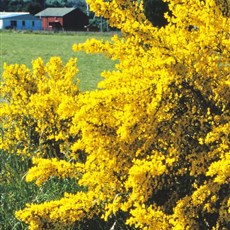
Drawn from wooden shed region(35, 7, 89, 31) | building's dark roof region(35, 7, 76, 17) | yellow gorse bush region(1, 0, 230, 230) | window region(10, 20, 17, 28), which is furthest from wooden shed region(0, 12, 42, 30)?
yellow gorse bush region(1, 0, 230, 230)

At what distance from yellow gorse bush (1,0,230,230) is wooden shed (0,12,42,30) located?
89.1 metres

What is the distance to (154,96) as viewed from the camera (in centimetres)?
A: 370

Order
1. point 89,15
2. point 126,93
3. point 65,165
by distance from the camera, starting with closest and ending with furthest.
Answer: point 126,93 → point 65,165 → point 89,15

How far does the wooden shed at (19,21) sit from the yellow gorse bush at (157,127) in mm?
89052

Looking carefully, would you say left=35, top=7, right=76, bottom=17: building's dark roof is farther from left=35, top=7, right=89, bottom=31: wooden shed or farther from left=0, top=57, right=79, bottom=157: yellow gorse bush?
left=0, top=57, right=79, bottom=157: yellow gorse bush

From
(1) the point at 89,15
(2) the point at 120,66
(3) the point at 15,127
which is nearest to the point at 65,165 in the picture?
(2) the point at 120,66

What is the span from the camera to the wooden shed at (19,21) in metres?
92.3

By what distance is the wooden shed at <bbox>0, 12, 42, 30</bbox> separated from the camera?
92.3 meters

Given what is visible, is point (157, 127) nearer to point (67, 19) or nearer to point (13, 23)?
point (67, 19)

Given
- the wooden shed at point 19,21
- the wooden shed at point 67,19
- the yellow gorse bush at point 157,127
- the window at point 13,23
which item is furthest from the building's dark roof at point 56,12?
the yellow gorse bush at point 157,127

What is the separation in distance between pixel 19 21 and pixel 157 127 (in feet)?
301

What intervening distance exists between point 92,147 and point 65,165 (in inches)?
17.5

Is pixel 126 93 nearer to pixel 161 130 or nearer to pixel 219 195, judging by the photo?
pixel 161 130

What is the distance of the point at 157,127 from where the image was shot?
3.81m
